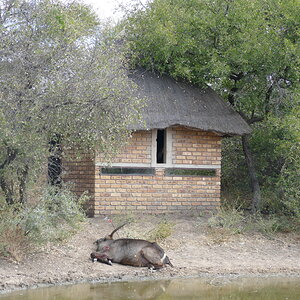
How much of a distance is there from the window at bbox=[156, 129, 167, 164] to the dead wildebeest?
436 centimetres

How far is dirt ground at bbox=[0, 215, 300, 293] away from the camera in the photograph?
10469 mm

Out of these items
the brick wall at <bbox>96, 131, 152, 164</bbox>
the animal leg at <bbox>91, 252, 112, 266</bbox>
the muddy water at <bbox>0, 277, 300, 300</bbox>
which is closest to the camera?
the muddy water at <bbox>0, 277, 300, 300</bbox>

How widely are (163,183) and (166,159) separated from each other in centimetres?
65

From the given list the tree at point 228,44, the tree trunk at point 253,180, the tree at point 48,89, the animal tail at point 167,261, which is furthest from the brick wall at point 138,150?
the animal tail at point 167,261

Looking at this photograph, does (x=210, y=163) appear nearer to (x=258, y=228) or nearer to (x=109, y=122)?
(x=258, y=228)

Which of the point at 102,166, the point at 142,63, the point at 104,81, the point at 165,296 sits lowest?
the point at 165,296

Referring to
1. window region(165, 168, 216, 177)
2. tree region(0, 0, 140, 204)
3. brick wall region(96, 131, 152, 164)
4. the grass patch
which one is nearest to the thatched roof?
brick wall region(96, 131, 152, 164)

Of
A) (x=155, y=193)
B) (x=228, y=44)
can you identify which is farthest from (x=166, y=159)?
(x=228, y=44)

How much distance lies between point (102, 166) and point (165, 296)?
5521 mm

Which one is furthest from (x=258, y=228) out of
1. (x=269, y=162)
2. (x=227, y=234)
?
(x=269, y=162)

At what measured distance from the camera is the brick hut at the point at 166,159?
1466 cm

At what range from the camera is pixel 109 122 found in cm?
1127

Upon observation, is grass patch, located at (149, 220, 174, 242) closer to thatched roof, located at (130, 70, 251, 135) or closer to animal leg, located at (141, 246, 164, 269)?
animal leg, located at (141, 246, 164, 269)

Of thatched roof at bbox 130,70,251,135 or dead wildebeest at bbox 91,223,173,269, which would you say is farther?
thatched roof at bbox 130,70,251,135
